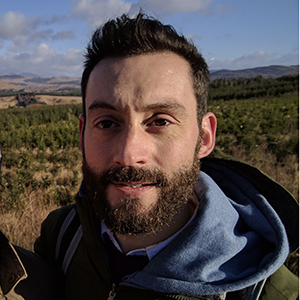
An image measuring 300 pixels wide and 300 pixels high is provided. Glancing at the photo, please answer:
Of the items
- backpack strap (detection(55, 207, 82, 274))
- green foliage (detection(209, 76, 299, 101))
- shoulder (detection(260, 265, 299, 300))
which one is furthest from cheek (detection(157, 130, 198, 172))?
green foliage (detection(209, 76, 299, 101))

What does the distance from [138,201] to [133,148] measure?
27cm

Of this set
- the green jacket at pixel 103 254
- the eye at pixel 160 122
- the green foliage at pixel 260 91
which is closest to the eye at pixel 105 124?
the eye at pixel 160 122

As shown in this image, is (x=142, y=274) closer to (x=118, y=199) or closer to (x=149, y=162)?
(x=118, y=199)

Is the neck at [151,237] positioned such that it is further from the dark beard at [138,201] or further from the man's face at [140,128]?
the man's face at [140,128]

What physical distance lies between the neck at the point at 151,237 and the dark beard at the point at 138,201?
0.06m

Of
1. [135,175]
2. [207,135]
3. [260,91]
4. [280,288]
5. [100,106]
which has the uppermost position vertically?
[260,91]

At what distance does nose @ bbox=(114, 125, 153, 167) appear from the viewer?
Result: 3.78ft

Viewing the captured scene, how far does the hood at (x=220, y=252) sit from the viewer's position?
98 cm

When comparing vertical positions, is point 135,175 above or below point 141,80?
below

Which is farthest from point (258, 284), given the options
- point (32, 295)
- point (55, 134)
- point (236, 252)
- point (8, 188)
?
point (55, 134)

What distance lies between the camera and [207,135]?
1.56 m

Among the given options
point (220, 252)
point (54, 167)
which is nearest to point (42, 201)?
point (54, 167)

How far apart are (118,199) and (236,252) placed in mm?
602

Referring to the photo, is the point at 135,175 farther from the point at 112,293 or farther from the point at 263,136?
the point at 263,136
